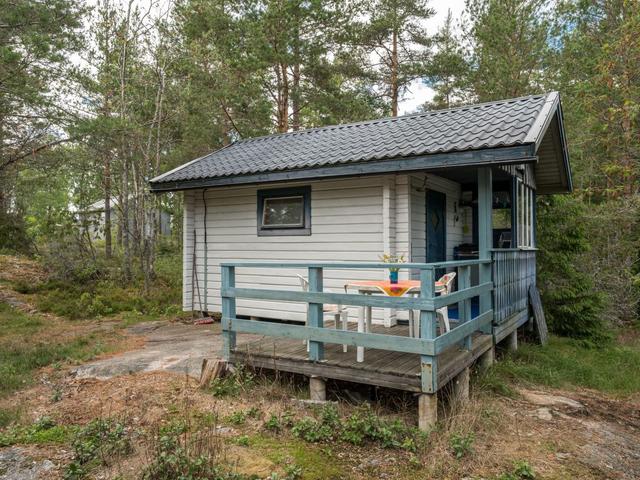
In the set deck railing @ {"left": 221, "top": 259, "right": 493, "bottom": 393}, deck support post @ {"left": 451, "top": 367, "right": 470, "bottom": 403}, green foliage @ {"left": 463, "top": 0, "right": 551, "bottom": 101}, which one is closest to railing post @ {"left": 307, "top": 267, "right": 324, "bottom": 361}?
deck railing @ {"left": 221, "top": 259, "right": 493, "bottom": 393}

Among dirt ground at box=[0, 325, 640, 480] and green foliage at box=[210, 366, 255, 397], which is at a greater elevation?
green foliage at box=[210, 366, 255, 397]

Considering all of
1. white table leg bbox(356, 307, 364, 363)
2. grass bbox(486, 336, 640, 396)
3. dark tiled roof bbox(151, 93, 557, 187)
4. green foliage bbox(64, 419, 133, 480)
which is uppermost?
dark tiled roof bbox(151, 93, 557, 187)

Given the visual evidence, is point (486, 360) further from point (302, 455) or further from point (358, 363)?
point (302, 455)

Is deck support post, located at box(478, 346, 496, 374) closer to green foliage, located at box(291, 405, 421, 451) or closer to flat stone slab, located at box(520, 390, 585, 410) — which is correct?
flat stone slab, located at box(520, 390, 585, 410)

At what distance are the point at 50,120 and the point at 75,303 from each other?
389cm

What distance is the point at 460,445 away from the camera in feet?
10.8

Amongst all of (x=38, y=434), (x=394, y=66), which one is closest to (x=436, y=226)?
(x=38, y=434)

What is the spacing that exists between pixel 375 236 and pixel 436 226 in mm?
1571

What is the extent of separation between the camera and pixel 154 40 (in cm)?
1045

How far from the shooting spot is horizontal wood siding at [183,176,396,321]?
6.28 m

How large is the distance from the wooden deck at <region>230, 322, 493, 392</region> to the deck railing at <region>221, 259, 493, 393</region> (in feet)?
0.38

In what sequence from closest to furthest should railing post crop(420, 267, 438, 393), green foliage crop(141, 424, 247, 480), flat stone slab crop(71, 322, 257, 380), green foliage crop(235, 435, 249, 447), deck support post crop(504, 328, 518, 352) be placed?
green foliage crop(141, 424, 247, 480) → green foliage crop(235, 435, 249, 447) → railing post crop(420, 267, 438, 393) → flat stone slab crop(71, 322, 257, 380) → deck support post crop(504, 328, 518, 352)

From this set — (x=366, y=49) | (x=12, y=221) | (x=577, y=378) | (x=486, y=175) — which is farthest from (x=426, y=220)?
(x=12, y=221)

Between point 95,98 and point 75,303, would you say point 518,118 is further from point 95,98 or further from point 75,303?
point 95,98
